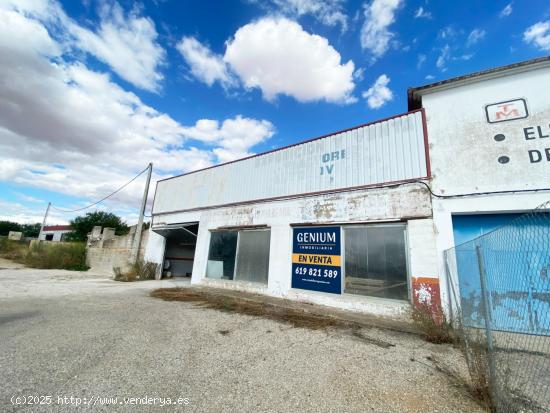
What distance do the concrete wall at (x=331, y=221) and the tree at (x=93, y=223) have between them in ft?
115

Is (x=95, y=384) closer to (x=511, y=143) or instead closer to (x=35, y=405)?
(x=35, y=405)

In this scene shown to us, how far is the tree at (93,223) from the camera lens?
39.1 meters

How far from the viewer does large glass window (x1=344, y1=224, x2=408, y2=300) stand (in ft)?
20.5

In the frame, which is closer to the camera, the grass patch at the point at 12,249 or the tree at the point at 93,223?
the grass patch at the point at 12,249

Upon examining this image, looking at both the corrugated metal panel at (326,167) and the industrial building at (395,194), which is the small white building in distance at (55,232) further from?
the industrial building at (395,194)

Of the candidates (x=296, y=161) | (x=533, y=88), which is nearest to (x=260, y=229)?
(x=296, y=161)

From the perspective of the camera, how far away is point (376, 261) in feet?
21.7

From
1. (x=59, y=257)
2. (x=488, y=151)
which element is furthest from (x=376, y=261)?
(x=59, y=257)

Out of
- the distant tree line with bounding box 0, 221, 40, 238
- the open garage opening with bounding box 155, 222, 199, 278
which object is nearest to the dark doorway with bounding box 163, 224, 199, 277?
the open garage opening with bounding box 155, 222, 199, 278

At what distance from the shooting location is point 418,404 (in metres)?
2.63

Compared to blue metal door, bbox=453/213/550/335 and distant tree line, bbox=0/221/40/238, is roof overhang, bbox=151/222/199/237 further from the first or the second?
distant tree line, bbox=0/221/40/238

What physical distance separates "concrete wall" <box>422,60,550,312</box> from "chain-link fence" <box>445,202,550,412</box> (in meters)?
2.08

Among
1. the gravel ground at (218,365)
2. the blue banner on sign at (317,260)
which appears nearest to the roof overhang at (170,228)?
the blue banner on sign at (317,260)

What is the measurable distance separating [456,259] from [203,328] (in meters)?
5.79
